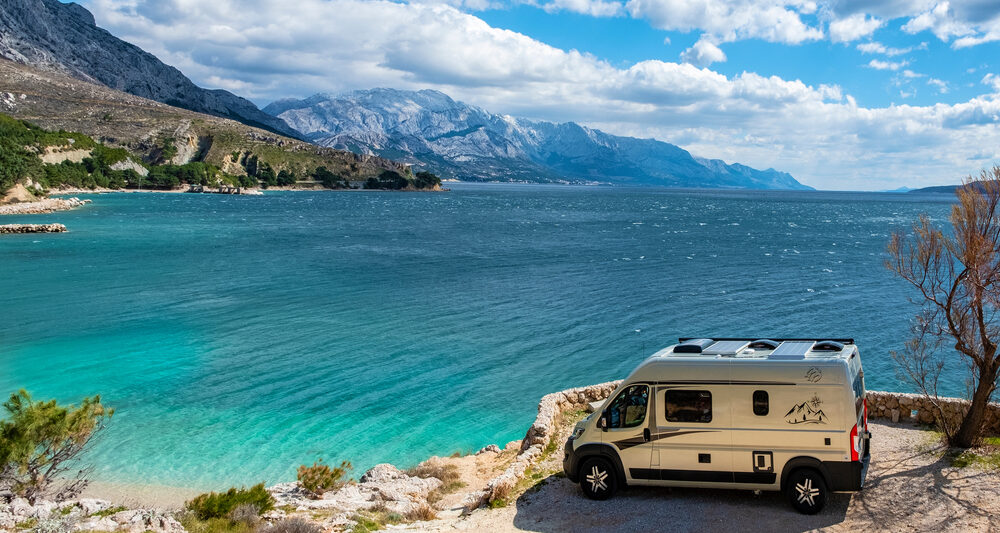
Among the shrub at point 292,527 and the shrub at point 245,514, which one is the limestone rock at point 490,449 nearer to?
the shrub at point 245,514

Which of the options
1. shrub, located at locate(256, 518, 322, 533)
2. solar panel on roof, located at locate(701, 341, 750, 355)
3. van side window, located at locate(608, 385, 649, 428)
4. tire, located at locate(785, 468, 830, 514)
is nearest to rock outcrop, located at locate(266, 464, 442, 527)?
shrub, located at locate(256, 518, 322, 533)

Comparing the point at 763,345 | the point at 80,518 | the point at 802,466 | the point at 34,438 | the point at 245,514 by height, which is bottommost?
the point at 245,514

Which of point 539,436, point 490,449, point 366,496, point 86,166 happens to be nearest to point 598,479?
point 539,436

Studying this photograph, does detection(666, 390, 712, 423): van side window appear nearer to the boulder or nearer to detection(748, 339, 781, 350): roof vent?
detection(748, 339, 781, 350): roof vent

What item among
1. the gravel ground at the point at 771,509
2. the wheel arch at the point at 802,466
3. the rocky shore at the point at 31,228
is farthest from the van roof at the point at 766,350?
the rocky shore at the point at 31,228

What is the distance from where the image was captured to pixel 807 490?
1109cm

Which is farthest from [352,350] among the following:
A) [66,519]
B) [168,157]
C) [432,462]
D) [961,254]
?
[168,157]

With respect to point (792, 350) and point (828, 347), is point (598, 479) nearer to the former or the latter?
point (792, 350)

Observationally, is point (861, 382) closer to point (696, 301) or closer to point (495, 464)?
point (495, 464)

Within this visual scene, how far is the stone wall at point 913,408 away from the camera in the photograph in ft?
49.8

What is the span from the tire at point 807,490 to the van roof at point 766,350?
1902 millimetres

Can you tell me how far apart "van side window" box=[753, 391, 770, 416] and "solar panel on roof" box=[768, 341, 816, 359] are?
27.4 inches

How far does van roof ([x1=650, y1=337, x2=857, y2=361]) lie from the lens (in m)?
11.4

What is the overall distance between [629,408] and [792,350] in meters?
3.02
